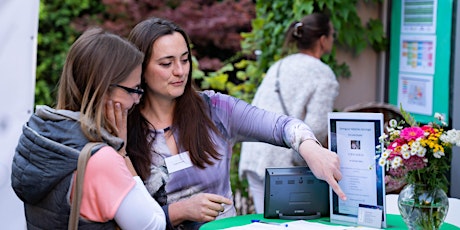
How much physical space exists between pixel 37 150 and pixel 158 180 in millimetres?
659

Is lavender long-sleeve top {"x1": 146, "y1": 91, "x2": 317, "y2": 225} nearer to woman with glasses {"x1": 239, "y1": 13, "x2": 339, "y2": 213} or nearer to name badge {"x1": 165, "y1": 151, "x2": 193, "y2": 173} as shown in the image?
name badge {"x1": 165, "y1": 151, "x2": 193, "y2": 173}

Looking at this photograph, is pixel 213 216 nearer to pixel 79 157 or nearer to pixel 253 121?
pixel 253 121

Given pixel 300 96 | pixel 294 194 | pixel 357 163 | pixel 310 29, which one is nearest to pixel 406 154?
pixel 357 163

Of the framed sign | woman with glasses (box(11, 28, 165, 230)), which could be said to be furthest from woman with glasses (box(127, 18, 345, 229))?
woman with glasses (box(11, 28, 165, 230))

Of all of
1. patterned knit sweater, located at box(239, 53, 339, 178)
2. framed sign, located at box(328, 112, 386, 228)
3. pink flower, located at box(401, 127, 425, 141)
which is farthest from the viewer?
patterned knit sweater, located at box(239, 53, 339, 178)

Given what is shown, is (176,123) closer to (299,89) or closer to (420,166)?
(420,166)

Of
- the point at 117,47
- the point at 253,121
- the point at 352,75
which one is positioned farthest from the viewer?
the point at 352,75

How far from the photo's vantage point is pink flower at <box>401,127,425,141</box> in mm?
2480

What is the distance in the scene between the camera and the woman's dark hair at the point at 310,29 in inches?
182

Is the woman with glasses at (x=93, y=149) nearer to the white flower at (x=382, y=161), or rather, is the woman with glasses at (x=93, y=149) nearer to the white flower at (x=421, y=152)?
the white flower at (x=382, y=161)

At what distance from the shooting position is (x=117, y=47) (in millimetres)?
2584

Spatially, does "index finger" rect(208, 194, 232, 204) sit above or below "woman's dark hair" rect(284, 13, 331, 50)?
below

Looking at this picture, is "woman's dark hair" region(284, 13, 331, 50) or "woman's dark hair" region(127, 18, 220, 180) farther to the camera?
"woman's dark hair" region(284, 13, 331, 50)

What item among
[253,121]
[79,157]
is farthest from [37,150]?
[253,121]
